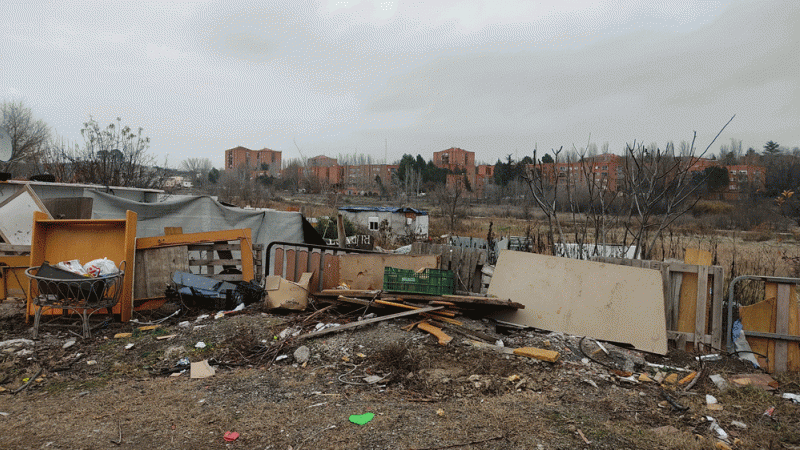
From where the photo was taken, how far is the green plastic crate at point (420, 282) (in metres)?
6.62

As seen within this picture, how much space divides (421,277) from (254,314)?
2489 millimetres

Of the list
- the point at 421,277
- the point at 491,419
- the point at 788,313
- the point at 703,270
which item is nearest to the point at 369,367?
the point at 491,419

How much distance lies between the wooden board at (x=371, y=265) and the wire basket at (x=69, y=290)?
3.28m

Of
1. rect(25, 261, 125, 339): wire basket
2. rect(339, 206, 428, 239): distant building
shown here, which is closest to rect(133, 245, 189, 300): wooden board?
rect(25, 261, 125, 339): wire basket

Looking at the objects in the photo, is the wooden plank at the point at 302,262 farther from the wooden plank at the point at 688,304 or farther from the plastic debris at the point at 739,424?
the plastic debris at the point at 739,424

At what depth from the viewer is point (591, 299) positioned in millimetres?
6227

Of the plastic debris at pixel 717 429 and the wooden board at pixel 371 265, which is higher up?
the wooden board at pixel 371 265

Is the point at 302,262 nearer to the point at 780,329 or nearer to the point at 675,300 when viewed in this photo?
the point at 675,300

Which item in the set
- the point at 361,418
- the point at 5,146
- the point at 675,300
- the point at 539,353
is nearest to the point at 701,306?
the point at 675,300

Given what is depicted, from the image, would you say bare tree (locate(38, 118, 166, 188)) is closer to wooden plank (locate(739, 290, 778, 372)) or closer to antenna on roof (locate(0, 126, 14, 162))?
antenna on roof (locate(0, 126, 14, 162))

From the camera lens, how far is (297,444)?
10.8ft

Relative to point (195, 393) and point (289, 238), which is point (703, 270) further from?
point (289, 238)

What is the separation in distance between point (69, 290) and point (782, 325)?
8.78m

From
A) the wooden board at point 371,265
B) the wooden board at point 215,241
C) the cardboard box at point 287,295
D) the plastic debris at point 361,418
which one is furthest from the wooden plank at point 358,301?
the plastic debris at point 361,418
